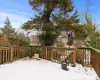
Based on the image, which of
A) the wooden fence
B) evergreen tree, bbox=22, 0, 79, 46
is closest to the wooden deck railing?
the wooden fence

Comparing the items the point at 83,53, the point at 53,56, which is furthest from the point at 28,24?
the point at 83,53

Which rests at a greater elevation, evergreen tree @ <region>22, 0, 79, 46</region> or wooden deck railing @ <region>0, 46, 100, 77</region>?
evergreen tree @ <region>22, 0, 79, 46</region>

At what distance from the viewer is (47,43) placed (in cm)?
1157

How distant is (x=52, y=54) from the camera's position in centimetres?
949

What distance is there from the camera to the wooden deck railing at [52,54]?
27.7 ft

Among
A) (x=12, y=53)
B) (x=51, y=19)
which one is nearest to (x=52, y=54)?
(x=12, y=53)

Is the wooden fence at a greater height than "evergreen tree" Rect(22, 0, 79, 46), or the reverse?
"evergreen tree" Rect(22, 0, 79, 46)

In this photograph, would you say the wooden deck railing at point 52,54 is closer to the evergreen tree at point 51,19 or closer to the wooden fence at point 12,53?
the wooden fence at point 12,53

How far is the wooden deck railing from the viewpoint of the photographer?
845 cm

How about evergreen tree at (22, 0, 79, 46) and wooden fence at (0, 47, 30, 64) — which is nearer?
wooden fence at (0, 47, 30, 64)

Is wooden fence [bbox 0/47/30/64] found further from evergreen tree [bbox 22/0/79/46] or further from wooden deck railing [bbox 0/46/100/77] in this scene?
evergreen tree [bbox 22/0/79/46]

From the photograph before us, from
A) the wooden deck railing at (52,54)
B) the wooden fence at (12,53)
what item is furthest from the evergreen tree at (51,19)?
the wooden fence at (12,53)

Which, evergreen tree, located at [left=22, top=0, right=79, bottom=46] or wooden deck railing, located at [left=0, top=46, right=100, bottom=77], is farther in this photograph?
evergreen tree, located at [left=22, top=0, right=79, bottom=46]

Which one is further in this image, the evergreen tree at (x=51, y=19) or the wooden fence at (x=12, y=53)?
the evergreen tree at (x=51, y=19)
